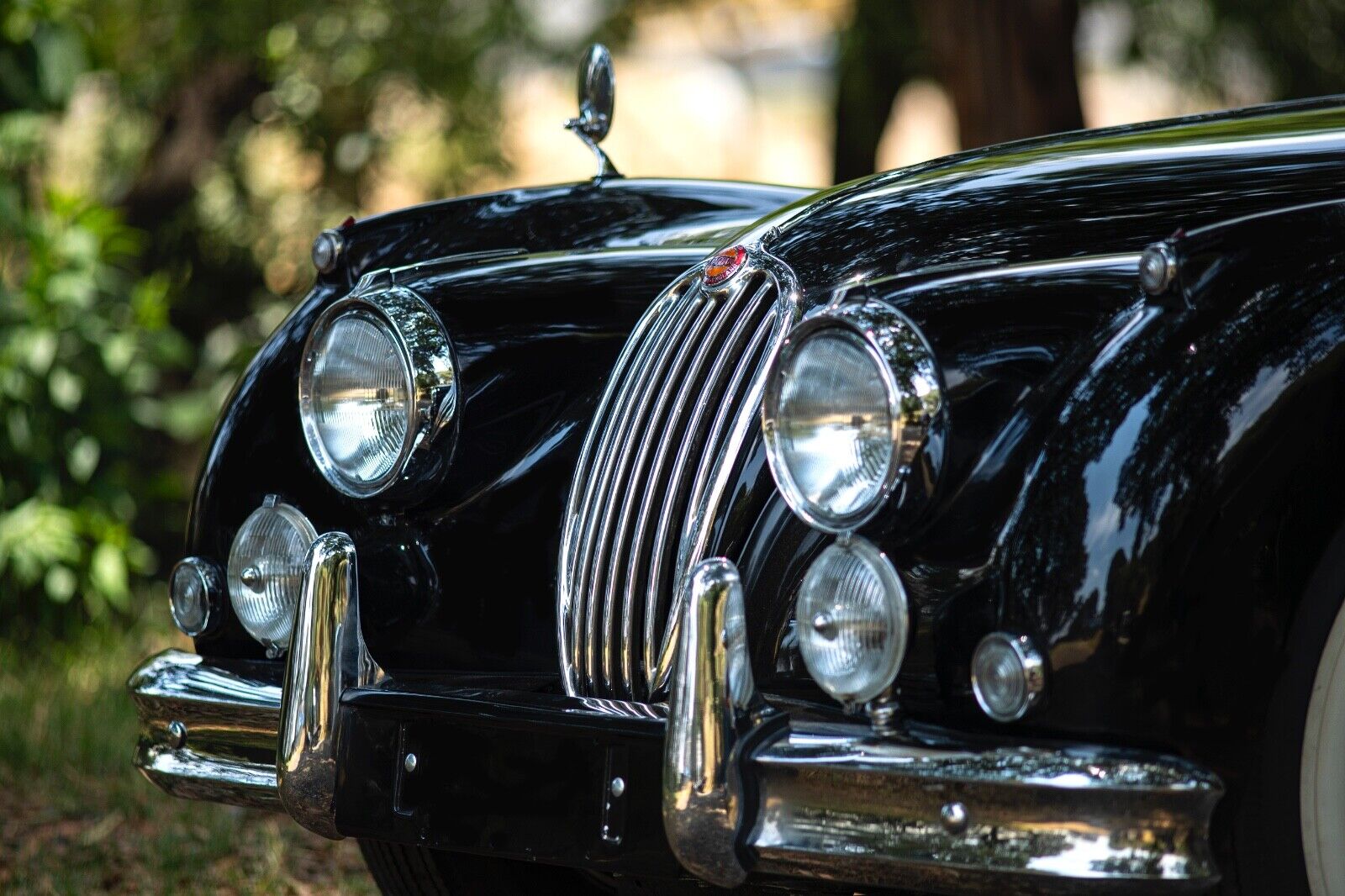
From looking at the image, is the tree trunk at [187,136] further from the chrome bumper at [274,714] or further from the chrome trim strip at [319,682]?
the chrome trim strip at [319,682]

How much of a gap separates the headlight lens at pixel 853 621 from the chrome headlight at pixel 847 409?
0.04 meters

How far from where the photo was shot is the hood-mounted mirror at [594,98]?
9.99 ft

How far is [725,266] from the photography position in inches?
85.4

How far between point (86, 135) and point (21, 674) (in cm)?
363

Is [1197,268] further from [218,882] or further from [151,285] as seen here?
[151,285]

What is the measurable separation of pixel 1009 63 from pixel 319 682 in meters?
5.15

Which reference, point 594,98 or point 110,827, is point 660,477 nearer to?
point 594,98

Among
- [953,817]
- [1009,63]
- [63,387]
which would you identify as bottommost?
[953,817]

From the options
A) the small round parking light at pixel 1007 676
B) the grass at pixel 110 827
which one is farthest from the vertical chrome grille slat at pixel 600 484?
the grass at pixel 110 827

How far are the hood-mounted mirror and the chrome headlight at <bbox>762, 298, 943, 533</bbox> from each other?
1397 mm

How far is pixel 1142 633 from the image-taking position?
1.58m

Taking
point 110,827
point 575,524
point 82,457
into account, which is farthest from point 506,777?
point 82,457

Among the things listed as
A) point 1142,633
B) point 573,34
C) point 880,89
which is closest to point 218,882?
point 1142,633

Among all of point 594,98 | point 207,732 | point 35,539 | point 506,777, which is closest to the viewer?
point 506,777
